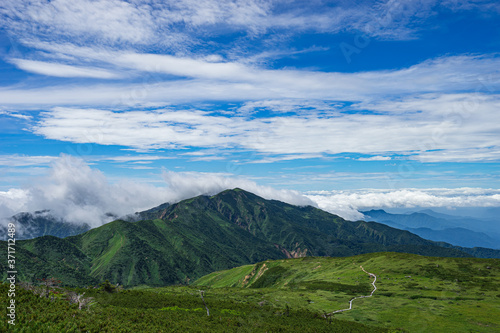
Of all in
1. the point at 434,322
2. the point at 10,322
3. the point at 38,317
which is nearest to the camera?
the point at 10,322

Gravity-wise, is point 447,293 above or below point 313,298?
above

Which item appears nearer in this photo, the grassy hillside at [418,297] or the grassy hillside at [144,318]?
the grassy hillside at [144,318]

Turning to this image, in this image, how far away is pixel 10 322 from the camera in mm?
31141

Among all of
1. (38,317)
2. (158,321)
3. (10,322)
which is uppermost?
(10,322)

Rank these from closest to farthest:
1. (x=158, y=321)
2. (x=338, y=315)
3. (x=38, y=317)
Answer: (x=38, y=317)
(x=158, y=321)
(x=338, y=315)

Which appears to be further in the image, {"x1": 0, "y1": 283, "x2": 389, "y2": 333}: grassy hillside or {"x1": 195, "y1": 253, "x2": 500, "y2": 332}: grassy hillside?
{"x1": 195, "y1": 253, "x2": 500, "y2": 332}: grassy hillside

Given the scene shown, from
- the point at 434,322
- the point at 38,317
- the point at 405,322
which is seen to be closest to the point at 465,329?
the point at 434,322

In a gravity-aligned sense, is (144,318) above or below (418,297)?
above

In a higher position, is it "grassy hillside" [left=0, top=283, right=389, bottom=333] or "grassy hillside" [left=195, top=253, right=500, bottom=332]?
"grassy hillside" [left=0, top=283, right=389, bottom=333]

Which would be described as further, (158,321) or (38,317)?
(158,321)

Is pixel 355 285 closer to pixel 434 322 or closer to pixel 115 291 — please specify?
pixel 434 322

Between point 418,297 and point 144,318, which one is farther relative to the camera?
point 418,297

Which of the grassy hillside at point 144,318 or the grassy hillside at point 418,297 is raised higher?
the grassy hillside at point 144,318

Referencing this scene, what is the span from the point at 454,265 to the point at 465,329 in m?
123
